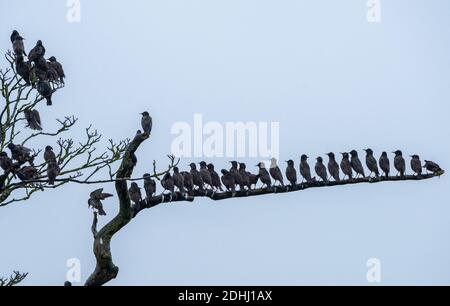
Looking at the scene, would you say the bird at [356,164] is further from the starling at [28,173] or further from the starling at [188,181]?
the starling at [28,173]

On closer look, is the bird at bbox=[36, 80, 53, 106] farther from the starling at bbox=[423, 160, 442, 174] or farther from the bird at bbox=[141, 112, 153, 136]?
the starling at bbox=[423, 160, 442, 174]

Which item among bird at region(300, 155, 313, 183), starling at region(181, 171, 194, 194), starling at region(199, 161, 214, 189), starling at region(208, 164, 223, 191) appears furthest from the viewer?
bird at region(300, 155, 313, 183)

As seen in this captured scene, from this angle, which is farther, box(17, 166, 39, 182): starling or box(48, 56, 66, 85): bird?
box(48, 56, 66, 85): bird

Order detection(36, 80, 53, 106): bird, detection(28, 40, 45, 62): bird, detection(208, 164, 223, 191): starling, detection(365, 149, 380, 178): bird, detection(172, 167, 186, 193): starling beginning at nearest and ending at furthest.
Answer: detection(36, 80, 53, 106): bird < detection(28, 40, 45, 62): bird < detection(172, 167, 186, 193): starling < detection(208, 164, 223, 191): starling < detection(365, 149, 380, 178): bird

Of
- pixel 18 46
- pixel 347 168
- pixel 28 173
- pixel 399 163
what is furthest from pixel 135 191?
pixel 399 163

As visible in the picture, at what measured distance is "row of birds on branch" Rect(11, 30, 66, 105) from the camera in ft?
64.1

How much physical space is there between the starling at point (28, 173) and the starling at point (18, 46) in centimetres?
347

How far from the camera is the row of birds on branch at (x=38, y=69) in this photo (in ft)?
64.1

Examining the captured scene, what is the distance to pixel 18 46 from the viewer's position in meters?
21.2

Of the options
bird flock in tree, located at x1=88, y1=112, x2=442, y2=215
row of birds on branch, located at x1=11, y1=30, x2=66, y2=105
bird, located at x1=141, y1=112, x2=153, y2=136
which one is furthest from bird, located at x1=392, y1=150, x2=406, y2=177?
row of birds on branch, located at x1=11, y1=30, x2=66, y2=105
